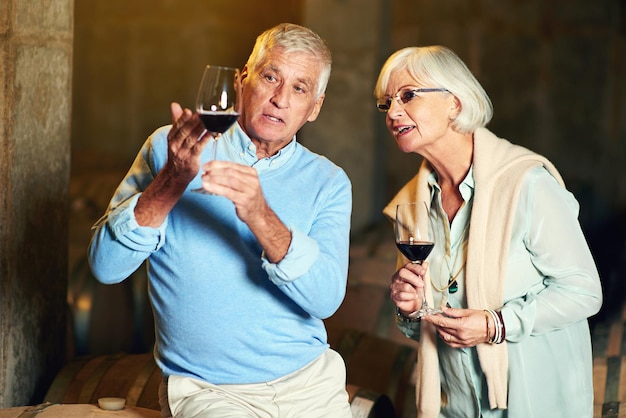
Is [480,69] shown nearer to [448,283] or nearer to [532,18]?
[532,18]

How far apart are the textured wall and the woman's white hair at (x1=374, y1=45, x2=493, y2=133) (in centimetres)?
120

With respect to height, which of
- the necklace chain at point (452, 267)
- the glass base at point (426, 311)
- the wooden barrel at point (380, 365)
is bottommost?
the wooden barrel at point (380, 365)

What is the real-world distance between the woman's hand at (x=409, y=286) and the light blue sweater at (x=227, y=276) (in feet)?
0.87

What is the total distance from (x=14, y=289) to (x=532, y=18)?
5.76 m

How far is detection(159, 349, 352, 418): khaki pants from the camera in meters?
2.37

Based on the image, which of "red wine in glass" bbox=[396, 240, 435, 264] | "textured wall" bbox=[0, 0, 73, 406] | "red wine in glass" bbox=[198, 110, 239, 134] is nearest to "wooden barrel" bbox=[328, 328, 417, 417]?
"textured wall" bbox=[0, 0, 73, 406]

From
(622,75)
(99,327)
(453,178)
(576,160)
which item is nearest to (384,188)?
(576,160)

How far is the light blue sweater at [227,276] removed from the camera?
240 cm

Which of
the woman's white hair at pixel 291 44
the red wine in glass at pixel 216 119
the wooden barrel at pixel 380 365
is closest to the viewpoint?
the red wine in glass at pixel 216 119

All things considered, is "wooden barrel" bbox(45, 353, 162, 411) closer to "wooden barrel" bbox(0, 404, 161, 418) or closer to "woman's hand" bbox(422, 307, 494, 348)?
"wooden barrel" bbox(0, 404, 161, 418)

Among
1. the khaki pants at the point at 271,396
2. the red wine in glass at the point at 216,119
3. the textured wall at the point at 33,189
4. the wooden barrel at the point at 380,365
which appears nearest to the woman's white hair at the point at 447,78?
the khaki pants at the point at 271,396

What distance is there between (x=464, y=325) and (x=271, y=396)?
631 millimetres

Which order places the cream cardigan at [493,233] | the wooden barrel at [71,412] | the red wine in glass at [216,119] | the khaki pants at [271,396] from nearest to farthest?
the red wine in glass at [216,119], the khaki pants at [271,396], the wooden barrel at [71,412], the cream cardigan at [493,233]

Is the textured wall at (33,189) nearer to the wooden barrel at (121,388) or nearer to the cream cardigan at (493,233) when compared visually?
the wooden barrel at (121,388)
